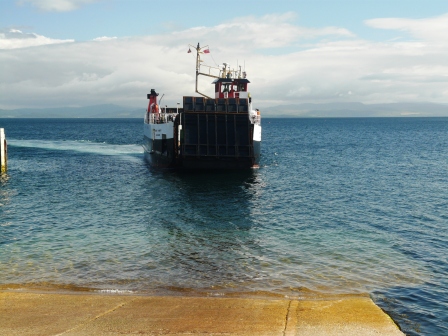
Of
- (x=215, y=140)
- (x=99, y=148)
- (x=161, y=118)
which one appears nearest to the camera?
(x=215, y=140)

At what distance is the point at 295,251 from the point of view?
22.7 metres

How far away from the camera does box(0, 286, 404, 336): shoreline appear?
1274 centimetres

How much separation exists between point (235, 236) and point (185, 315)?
12.3 m

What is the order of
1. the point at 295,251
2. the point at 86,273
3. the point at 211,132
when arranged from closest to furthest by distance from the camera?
the point at 86,273 < the point at 295,251 < the point at 211,132

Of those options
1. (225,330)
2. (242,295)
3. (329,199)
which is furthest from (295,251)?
(329,199)

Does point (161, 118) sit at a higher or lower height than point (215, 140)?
higher

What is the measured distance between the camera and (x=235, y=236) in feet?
85.2

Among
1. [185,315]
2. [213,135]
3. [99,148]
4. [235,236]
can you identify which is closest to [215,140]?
[213,135]

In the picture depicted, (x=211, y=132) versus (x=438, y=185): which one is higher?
(x=211, y=132)

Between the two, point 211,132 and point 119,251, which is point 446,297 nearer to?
point 119,251

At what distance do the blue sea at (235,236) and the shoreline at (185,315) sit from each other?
1519mm

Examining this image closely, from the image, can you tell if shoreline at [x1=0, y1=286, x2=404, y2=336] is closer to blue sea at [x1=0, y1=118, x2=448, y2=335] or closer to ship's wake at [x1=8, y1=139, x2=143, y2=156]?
blue sea at [x1=0, y1=118, x2=448, y2=335]

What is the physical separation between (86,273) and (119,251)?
3.51 m

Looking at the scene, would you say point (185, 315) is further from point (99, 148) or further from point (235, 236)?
point (99, 148)
